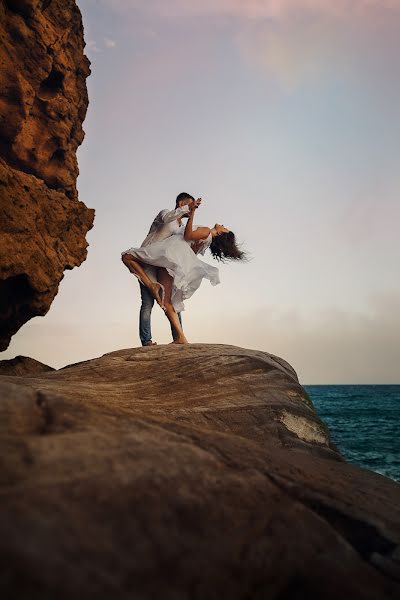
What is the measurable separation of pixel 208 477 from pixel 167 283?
17.8 ft

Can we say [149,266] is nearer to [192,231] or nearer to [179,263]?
[179,263]

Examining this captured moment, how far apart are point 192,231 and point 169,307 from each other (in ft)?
4.53

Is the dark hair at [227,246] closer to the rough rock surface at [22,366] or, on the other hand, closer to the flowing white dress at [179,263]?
the flowing white dress at [179,263]

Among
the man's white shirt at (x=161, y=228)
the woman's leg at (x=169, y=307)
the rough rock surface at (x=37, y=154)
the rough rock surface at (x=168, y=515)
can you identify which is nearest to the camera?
the rough rock surface at (x=168, y=515)

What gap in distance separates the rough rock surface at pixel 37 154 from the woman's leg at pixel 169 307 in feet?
18.0

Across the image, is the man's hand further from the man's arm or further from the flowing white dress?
the flowing white dress

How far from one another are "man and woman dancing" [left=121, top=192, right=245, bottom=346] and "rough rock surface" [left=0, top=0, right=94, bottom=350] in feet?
17.3

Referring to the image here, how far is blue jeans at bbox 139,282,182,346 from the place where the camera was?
7.13 metres

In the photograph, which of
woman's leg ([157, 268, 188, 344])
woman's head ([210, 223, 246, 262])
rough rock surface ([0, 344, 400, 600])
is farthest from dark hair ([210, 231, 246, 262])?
rough rock surface ([0, 344, 400, 600])

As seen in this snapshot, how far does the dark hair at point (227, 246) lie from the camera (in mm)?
7785

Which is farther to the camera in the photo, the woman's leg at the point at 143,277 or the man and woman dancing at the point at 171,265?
the woman's leg at the point at 143,277

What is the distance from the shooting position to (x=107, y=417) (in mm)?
2320

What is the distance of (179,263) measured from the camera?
7008 millimetres

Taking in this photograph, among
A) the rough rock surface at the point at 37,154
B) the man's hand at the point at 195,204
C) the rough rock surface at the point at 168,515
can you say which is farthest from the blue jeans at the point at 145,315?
the rough rock surface at the point at 37,154
